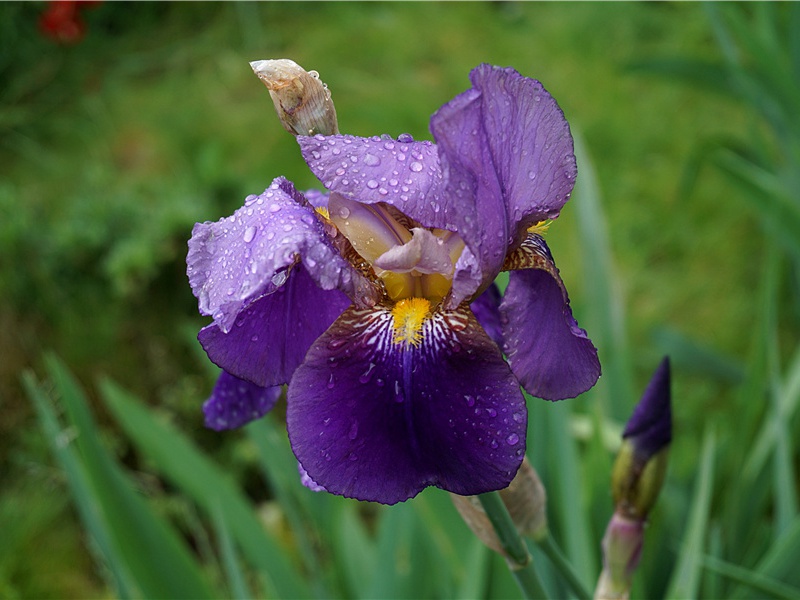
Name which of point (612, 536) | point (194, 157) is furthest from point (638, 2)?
point (612, 536)

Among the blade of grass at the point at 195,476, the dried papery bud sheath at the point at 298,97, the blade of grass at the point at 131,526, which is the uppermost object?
the dried papery bud sheath at the point at 298,97

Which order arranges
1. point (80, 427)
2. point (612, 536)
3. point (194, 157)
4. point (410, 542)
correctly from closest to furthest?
point (612, 536), point (80, 427), point (410, 542), point (194, 157)

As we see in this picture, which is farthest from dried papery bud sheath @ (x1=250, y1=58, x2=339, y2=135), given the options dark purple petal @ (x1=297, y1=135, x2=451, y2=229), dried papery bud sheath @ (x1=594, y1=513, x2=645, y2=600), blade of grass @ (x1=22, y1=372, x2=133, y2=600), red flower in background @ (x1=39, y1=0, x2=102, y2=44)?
red flower in background @ (x1=39, y1=0, x2=102, y2=44)

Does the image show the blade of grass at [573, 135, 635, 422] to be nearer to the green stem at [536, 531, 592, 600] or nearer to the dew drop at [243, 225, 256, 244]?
the green stem at [536, 531, 592, 600]

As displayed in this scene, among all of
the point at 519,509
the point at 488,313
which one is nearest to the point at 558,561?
the point at 519,509

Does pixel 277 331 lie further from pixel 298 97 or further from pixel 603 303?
pixel 603 303

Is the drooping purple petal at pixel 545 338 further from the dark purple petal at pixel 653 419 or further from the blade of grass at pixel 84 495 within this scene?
the blade of grass at pixel 84 495

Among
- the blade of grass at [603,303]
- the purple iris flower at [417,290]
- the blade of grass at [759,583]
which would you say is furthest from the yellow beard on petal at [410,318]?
the blade of grass at [603,303]

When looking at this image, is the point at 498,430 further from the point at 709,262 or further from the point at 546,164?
the point at 709,262
